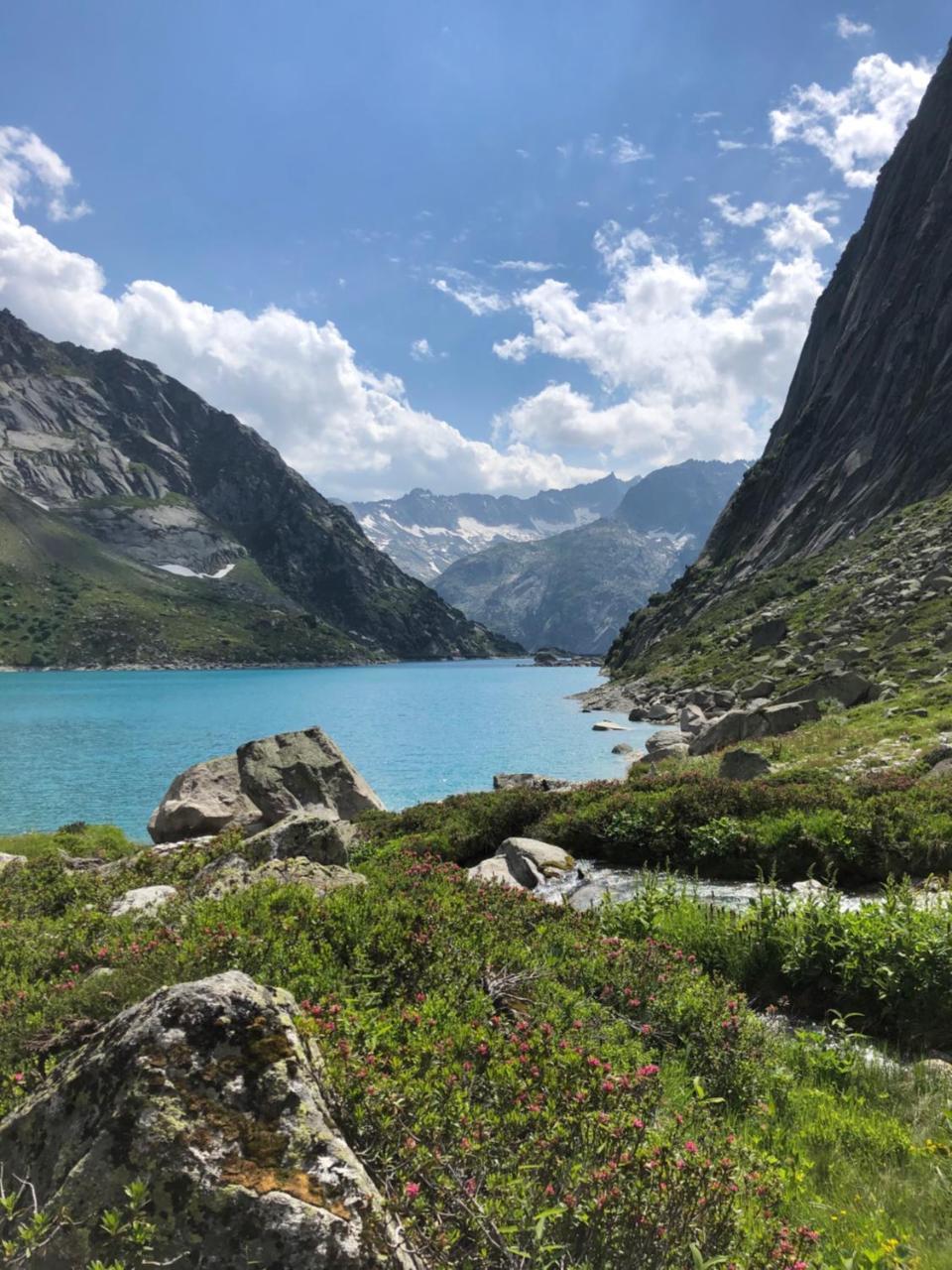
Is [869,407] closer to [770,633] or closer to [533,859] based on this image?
[770,633]

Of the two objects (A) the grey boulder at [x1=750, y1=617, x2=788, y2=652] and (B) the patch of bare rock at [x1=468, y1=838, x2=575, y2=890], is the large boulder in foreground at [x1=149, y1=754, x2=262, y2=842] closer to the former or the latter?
(B) the patch of bare rock at [x1=468, y1=838, x2=575, y2=890]

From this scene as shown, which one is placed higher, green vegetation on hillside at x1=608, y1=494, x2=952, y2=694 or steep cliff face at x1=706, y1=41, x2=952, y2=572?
steep cliff face at x1=706, y1=41, x2=952, y2=572

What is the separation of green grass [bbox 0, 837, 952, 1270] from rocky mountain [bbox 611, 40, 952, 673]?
9708 cm

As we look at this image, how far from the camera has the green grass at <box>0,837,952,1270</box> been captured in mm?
3879

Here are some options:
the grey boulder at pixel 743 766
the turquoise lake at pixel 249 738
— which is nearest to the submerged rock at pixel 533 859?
the grey boulder at pixel 743 766

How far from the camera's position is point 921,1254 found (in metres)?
4.23

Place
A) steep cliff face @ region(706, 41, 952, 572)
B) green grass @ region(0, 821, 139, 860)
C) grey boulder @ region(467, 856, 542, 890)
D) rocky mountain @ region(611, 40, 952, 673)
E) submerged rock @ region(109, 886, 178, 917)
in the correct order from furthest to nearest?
rocky mountain @ region(611, 40, 952, 673) < steep cliff face @ region(706, 41, 952, 572) < green grass @ region(0, 821, 139, 860) < grey boulder @ region(467, 856, 542, 890) < submerged rock @ region(109, 886, 178, 917)

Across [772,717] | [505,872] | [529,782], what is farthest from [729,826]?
[772,717]

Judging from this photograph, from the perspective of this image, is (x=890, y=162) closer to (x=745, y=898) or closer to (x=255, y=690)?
(x=255, y=690)

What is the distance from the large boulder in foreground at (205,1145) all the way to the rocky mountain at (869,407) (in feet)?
332

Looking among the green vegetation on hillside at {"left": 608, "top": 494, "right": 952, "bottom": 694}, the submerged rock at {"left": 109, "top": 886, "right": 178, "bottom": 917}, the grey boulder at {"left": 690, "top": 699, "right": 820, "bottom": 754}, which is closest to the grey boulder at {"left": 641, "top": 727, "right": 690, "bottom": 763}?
the grey boulder at {"left": 690, "top": 699, "right": 820, "bottom": 754}

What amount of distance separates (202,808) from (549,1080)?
76.1 ft

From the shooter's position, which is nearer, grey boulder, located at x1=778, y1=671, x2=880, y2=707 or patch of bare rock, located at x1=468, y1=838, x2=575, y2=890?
patch of bare rock, located at x1=468, y1=838, x2=575, y2=890

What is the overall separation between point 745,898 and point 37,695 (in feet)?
423
